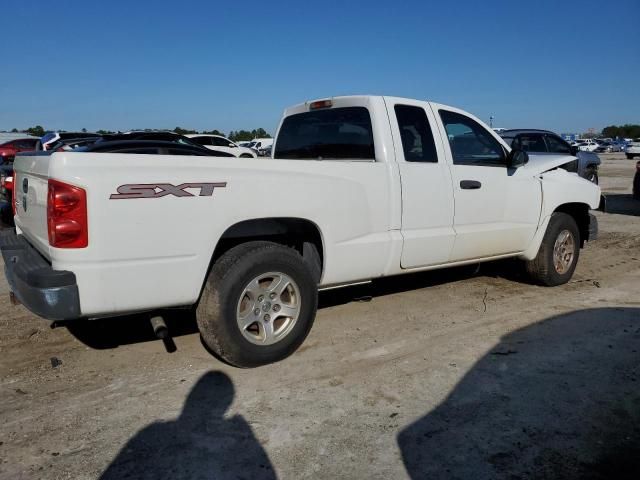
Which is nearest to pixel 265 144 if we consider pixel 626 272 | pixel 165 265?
pixel 626 272

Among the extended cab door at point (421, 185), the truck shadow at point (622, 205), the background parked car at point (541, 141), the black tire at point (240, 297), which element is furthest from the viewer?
the background parked car at point (541, 141)

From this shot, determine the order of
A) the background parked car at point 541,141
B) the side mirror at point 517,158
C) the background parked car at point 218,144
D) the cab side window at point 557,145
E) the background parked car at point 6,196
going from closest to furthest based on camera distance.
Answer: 1. the background parked car at point 6,196
2. the side mirror at point 517,158
3. the background parked car at point 541,141
4. the cab side window at point 557,145
5. the background parked car at point 218,144

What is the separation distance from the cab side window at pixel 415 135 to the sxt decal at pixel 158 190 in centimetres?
188

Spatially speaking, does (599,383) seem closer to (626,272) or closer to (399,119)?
(399,119)

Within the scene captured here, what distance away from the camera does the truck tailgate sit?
3.29 meters

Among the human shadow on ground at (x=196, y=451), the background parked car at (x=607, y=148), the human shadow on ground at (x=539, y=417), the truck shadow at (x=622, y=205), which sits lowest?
the human shadow on ground at (x=196, y=451)

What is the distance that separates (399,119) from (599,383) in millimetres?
2519

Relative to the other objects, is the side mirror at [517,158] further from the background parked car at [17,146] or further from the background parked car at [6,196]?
the background parked car at [17,146]

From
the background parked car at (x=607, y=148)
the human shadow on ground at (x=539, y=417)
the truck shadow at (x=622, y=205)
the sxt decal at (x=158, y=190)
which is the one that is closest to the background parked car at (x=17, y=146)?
the truck shadow at (x=622, y=205)

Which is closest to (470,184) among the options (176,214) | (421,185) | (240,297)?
(421,185)

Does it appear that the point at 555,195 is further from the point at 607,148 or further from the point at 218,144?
the point at 607,148

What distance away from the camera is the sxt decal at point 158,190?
120 inches

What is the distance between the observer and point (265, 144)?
4056 centimetres

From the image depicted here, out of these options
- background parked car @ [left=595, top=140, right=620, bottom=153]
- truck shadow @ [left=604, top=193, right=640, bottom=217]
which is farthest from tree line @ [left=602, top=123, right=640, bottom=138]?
truck shadow @ [left=604, top=193, right=640, bottom=217]
